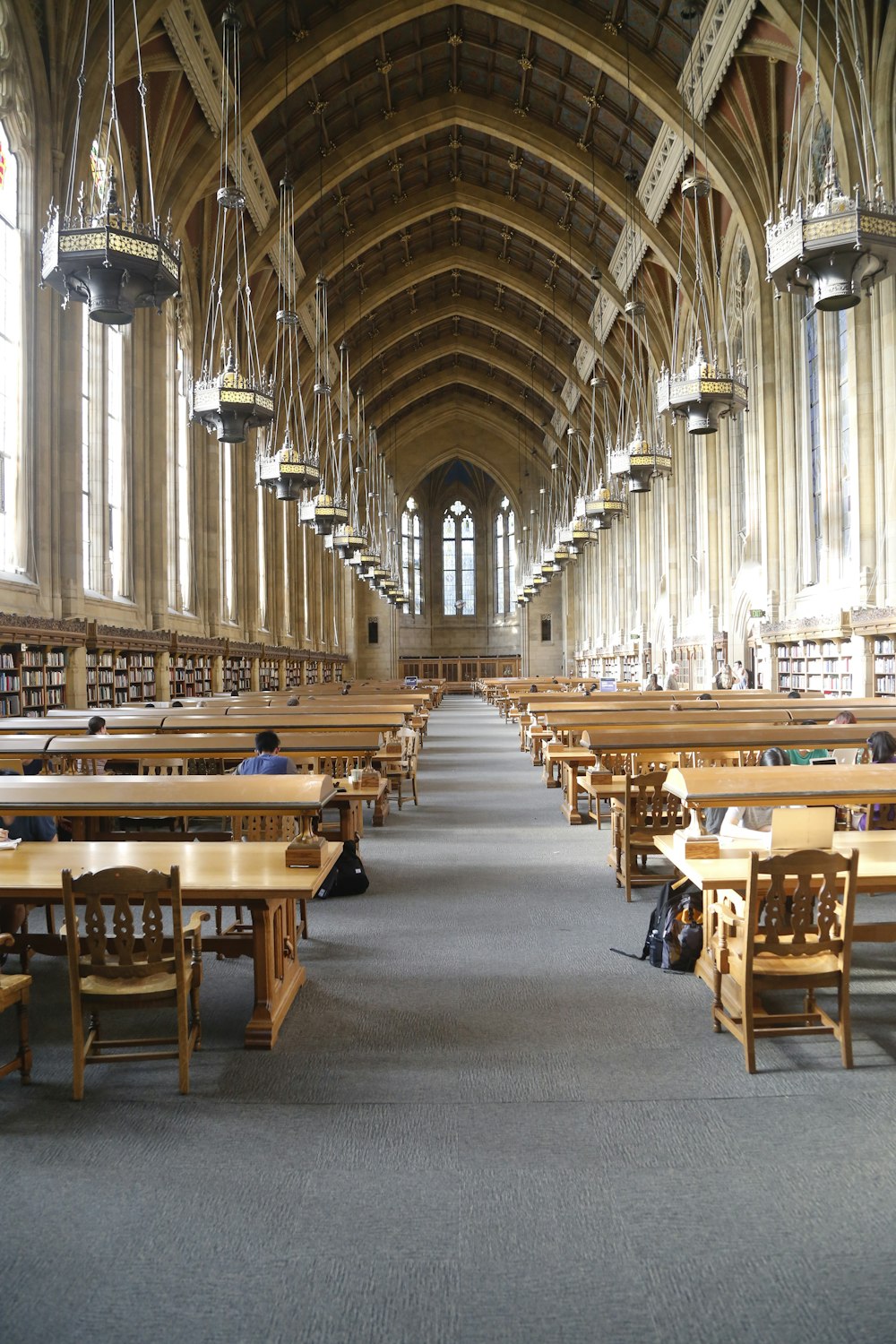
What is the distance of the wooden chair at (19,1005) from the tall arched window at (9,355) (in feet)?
32.1

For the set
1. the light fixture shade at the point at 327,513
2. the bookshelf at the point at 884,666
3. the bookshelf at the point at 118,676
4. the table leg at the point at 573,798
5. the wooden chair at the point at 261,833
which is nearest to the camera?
the wooden chair at the point at 261,833

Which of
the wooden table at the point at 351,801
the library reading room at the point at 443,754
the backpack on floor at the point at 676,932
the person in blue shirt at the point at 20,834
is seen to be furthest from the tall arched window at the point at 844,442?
the person in blue shirt at the point at 20,834

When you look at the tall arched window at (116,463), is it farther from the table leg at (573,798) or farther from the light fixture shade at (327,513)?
the table leg at (573,798)

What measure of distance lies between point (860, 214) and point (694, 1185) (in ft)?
21.6

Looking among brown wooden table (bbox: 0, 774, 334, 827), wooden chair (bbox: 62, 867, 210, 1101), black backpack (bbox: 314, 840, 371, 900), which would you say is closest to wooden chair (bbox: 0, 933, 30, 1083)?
wooden chair (bbox: 62, 867, 210, 1101)

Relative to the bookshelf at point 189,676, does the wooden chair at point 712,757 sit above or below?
below

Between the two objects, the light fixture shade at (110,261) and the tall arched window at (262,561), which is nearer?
the light fixture shade at (110,261)

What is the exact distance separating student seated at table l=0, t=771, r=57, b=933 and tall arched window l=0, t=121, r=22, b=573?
22.5 feet

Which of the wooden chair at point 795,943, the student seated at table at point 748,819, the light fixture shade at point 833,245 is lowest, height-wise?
the wooden chair at point 795,943

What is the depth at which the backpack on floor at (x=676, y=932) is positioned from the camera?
4914mm

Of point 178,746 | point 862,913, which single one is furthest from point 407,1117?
point 178,746

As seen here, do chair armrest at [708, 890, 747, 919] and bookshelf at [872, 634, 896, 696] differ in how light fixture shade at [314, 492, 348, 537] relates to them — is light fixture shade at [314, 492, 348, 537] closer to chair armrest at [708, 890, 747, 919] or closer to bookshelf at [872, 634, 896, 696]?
bookshelf at [872, 634, 896, 696]

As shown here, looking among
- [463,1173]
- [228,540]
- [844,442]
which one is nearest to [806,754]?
[463,1173]

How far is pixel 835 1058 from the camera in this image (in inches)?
150
